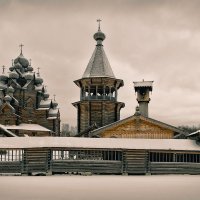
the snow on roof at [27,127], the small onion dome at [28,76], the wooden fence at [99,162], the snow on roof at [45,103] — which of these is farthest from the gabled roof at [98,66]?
the snow on roof at [45,103]

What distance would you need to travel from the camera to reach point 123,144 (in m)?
30.3

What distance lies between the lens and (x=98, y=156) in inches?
1220

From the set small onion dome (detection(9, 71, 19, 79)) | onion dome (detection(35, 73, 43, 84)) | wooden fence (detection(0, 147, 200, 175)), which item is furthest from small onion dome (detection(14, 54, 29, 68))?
wooden fence (detection(0, 147, 200, 175))

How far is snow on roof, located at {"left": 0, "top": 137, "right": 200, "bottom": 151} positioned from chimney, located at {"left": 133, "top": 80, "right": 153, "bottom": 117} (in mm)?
10080

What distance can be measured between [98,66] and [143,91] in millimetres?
5886

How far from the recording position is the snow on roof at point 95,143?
29.1 metres

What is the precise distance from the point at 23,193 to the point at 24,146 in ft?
41.7

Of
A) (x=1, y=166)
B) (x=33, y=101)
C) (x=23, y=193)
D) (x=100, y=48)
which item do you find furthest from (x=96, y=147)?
(x=33, y=101)

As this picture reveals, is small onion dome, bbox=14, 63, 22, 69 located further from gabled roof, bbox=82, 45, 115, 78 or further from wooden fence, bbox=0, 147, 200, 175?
wooden fence, bbox=0, 147, 200, 175

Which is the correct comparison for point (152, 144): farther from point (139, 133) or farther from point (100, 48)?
point (100, 48)

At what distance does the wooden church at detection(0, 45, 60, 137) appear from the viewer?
6284 centimetres

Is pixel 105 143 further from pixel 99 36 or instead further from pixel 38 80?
pixel 38 80

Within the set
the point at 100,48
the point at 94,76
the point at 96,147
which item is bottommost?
the point at 96,147

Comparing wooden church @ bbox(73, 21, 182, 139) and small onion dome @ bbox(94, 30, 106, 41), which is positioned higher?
small onion dome @ bbox(94, 30, 106, 41)
